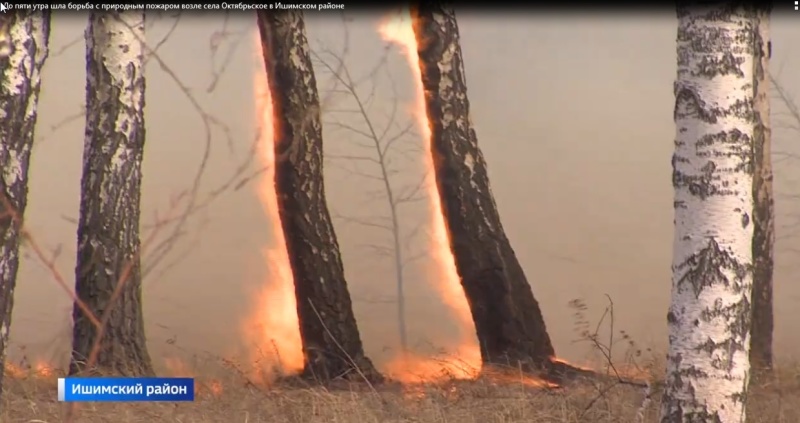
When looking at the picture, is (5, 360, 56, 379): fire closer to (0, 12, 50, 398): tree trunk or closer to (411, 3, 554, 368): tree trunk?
(0, 12, 50, 398): tree trunk

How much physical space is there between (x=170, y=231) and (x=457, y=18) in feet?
5.41

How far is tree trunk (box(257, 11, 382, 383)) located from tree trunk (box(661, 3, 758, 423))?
189 cm

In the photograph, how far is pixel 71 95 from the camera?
4219mm

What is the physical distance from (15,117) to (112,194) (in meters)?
1.48

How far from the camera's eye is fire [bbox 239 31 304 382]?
4.11m

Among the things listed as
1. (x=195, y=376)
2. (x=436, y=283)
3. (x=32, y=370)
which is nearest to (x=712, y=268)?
(x=436, y=283)

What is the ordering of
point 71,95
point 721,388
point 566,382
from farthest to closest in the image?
point 71,95 → point 566,382 → point 721,388

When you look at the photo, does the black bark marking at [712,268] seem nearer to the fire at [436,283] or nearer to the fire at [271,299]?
the fire at [436,283]

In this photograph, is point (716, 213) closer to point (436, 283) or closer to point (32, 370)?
point (436, 283)

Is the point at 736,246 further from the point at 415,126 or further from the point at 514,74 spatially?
the point at 415,126

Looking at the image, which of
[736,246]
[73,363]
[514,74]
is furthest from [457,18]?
[73,363]

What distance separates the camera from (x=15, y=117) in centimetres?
267

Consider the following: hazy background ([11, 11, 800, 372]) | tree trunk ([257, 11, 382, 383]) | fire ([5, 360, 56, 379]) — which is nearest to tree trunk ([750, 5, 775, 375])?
hazy background ([11, 11, 800, 372])

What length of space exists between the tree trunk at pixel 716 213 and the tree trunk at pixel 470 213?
1.49m
